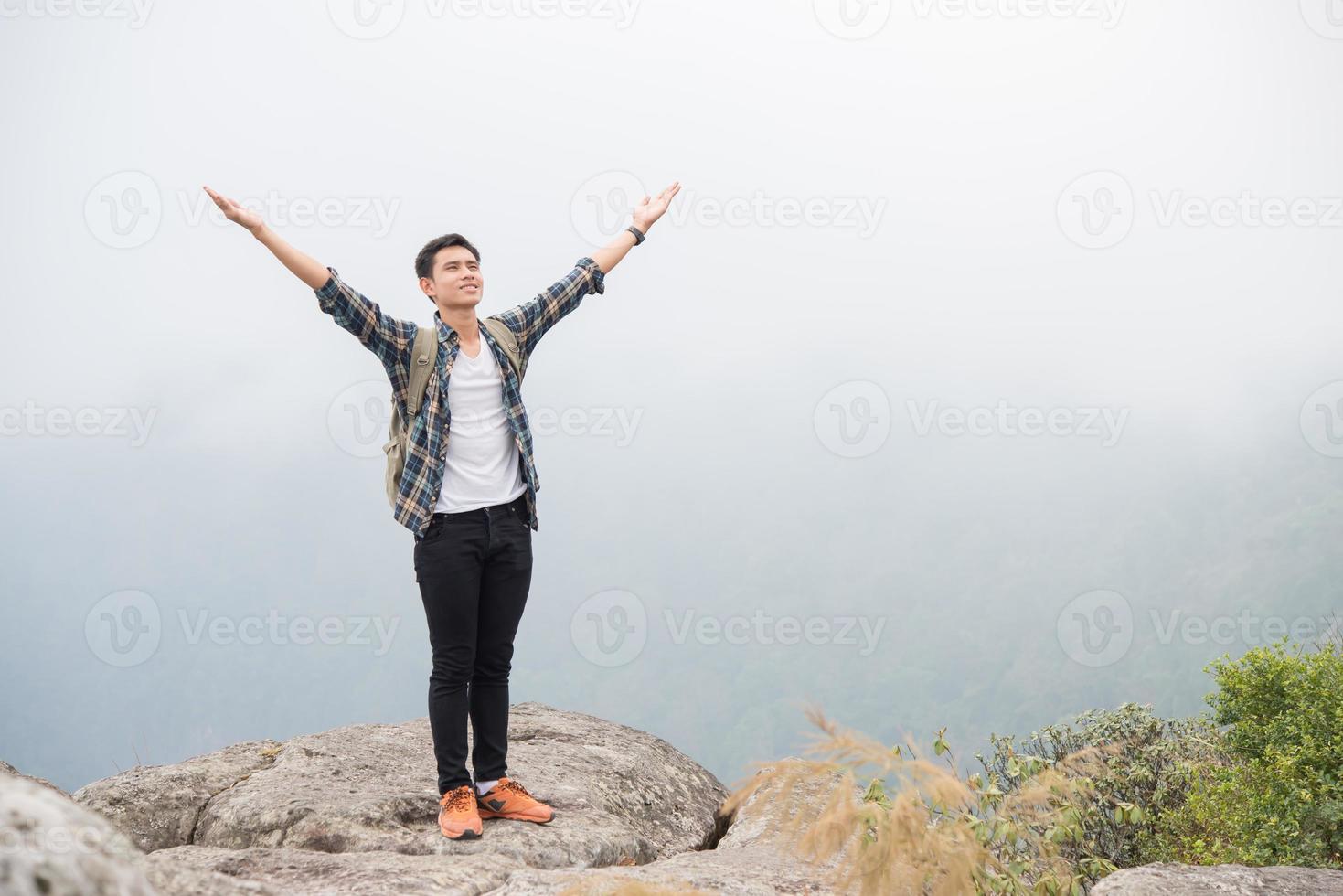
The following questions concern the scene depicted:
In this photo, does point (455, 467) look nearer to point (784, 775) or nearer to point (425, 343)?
point (425, 343)

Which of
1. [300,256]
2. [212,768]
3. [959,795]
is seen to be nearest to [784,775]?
[959,795]

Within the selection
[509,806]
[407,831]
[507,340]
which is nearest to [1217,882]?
[509,806]

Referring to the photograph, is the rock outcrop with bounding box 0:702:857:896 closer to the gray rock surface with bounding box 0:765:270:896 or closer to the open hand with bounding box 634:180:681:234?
the gray rock surface with bounding box 0:765:270:896

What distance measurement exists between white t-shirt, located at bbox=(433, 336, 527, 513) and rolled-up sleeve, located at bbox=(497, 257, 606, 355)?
247 millimetres

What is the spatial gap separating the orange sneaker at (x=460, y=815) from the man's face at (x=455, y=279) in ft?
7.10

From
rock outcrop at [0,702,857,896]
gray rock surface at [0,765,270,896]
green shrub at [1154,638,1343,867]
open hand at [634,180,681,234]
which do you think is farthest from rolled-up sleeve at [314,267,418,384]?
green shrub at [1154,638,1343,867]

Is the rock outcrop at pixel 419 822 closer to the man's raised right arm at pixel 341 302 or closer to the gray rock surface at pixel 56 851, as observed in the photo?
the gray rock surface at pixel 56 851

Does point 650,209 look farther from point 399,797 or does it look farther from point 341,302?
point 399,797

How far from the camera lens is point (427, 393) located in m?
4.44

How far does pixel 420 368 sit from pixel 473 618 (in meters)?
1.12

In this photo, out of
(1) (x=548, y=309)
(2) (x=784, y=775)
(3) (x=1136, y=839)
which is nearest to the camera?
(2) (x=784, y=775)

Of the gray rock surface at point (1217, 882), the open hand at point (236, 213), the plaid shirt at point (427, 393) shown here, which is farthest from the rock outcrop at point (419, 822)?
the open hand at point (236, 213)

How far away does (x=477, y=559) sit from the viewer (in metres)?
4.43

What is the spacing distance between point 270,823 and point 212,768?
1195 mm
